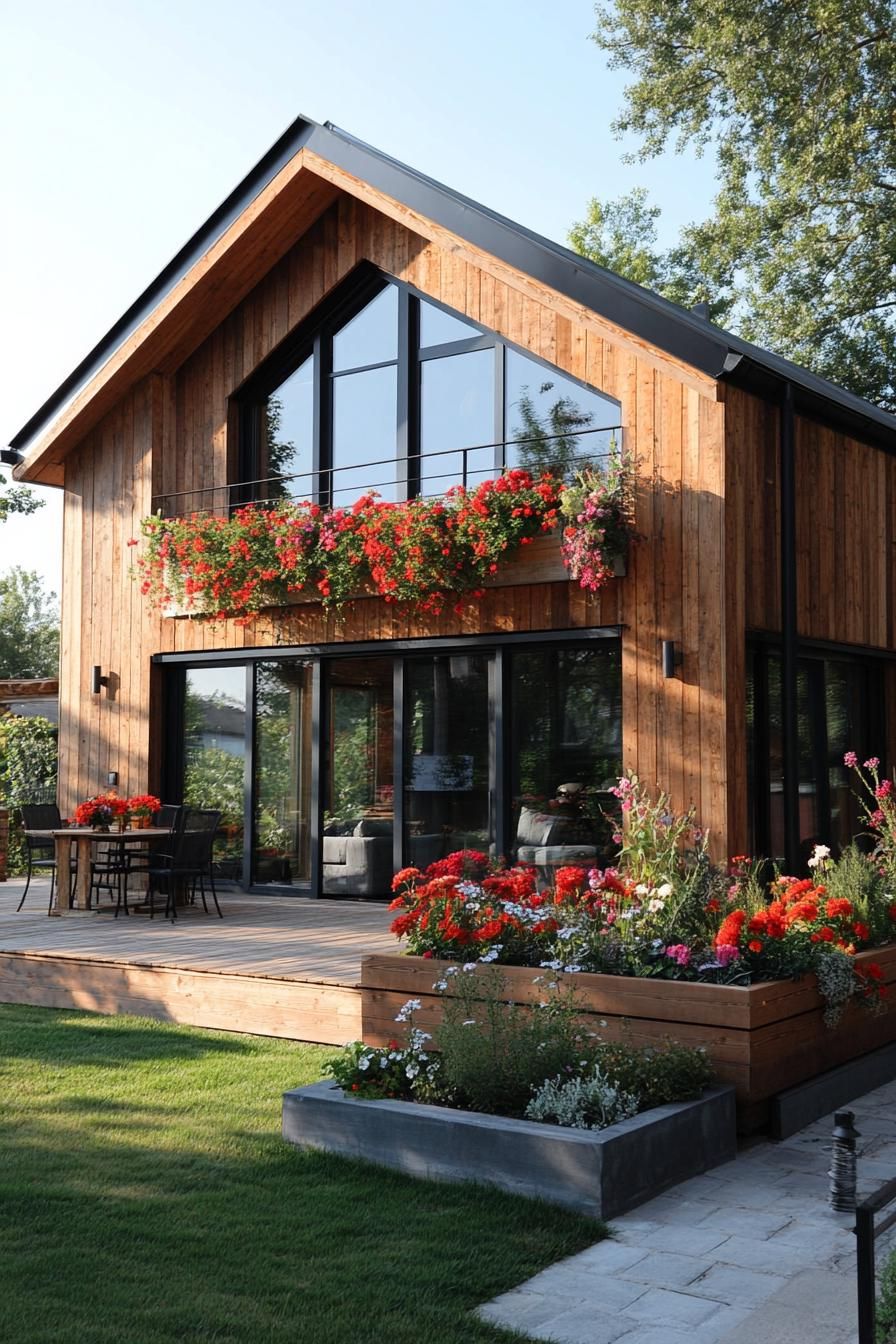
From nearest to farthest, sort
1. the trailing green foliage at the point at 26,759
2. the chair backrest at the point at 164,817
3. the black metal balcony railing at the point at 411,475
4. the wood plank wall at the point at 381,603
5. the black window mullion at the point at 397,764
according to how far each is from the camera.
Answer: the wood plank wall at the point at 381,603, the black metal balcony railing at the point at 411,475, the black window mullion at the point at 397,764, the chair backrest at the point at 164,817, the trailing green foliage at the point at 26,759

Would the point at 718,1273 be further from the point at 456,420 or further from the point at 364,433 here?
the point at 364,433

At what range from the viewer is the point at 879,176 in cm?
1880

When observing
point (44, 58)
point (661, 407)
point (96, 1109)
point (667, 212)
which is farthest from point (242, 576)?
point (667, 212)

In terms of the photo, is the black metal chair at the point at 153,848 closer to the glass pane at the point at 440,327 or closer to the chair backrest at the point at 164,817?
the chair backrest at the point at 164,817

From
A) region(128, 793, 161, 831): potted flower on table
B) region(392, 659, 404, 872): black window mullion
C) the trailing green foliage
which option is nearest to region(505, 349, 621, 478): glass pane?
region(392, 659, 404, 872): black window mullion

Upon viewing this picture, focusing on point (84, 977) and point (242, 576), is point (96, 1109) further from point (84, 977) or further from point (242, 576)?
point (242, 576)

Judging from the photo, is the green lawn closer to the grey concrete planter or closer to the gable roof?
the grey concrete planter

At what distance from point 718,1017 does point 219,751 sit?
7279 mm

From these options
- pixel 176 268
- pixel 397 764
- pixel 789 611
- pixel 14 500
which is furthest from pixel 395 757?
pixel 14 500

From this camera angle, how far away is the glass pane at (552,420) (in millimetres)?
9695

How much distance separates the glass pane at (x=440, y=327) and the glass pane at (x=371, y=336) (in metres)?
0.27

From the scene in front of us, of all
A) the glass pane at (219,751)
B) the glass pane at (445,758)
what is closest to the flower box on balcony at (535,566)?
the glass pane at (445,758)

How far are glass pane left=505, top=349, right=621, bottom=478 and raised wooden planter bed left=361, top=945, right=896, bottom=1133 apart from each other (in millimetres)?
4780

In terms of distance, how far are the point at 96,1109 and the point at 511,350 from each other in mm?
6664
